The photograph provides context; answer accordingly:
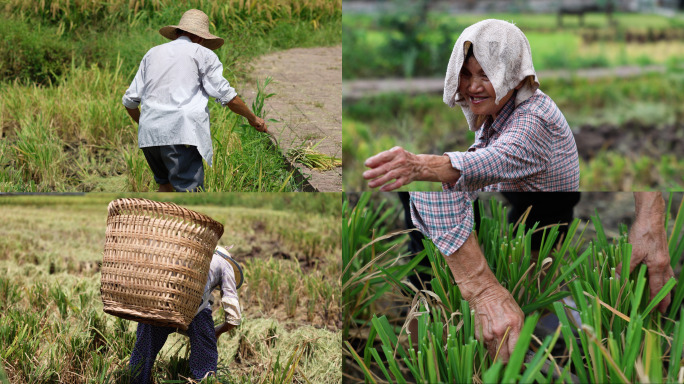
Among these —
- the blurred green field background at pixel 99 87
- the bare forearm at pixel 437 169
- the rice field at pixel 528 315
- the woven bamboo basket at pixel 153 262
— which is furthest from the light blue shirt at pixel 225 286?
the bare forearm at pixel 437 169

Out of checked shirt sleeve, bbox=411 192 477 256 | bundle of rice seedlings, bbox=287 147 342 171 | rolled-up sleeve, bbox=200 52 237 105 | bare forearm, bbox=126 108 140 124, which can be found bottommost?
checked shirt sleeve, bbox=411 192 477 256

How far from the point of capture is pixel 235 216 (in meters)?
2.57

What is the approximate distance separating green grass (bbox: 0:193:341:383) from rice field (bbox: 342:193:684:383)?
0.53ft

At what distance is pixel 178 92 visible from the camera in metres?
1.98

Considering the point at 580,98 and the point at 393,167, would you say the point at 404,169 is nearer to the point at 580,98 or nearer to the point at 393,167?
the point at 393,167

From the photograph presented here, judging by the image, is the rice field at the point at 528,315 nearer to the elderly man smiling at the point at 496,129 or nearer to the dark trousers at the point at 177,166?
the elderly man smiling at the point at 496,129

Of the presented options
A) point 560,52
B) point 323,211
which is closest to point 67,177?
point 323,211

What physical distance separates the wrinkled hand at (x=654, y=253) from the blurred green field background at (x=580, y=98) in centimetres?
119

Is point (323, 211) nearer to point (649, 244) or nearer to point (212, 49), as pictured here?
point (212, 49)

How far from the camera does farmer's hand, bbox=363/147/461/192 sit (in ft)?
5.38

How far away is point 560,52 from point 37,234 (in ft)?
17.2

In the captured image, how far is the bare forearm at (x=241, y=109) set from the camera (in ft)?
6.76

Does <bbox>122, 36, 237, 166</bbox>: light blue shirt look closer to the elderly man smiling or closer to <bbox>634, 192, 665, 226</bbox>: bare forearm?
the elderly man smiling

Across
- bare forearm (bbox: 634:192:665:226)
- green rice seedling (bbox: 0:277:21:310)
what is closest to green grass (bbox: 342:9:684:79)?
bare forearm (bbox: 634:192:665:226)
